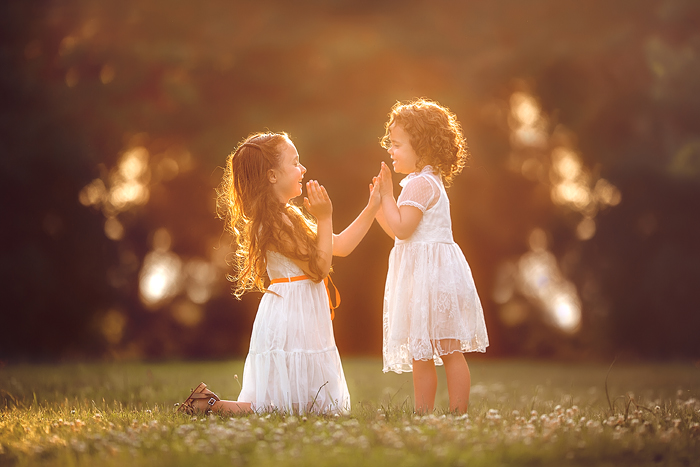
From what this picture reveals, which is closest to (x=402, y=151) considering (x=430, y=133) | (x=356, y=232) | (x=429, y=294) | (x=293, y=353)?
(x=430, y=133)

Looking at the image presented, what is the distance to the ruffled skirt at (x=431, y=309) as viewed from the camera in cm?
457

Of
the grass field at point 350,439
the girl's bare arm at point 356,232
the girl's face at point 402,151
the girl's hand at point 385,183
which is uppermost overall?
the girl's face at point 402,151

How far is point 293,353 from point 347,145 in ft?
26.6

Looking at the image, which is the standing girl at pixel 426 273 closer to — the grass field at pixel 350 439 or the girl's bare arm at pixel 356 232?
the girl's bare arm at pixel 356 232

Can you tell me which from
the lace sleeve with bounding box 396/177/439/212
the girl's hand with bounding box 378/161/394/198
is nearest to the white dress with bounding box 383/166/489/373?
the lace sleeve with bounding box 396/177/439/212

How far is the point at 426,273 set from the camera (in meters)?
4.66

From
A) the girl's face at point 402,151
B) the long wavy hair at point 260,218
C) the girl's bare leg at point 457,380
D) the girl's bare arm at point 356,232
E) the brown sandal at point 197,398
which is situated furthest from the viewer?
the girl's face at point 402,151

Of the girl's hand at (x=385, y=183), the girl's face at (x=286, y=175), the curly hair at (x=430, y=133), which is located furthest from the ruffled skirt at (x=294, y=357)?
the curly hair at (x=430, y=133)

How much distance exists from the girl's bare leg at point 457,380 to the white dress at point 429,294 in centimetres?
7

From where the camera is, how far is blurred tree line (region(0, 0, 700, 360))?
486 inches

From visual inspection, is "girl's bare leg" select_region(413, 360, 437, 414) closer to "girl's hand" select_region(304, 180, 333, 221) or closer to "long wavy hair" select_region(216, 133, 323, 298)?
"long wavy hair" select_region(216, 133, 323, 298)

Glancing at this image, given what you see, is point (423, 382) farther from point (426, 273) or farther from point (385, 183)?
point (385, 183)

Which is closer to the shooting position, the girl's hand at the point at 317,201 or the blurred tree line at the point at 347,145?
the girl's hand at the point at 317,201

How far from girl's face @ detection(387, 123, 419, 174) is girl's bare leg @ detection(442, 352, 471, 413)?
137cm
